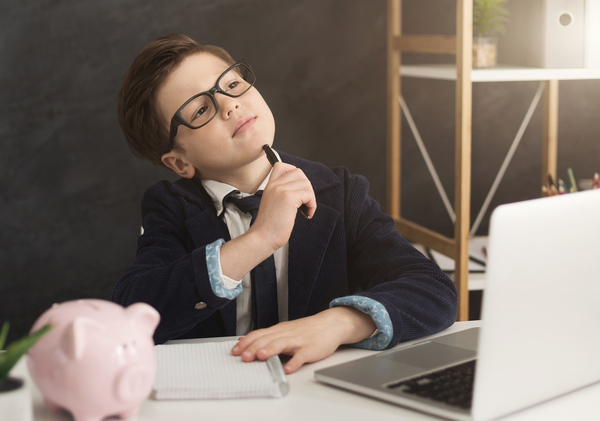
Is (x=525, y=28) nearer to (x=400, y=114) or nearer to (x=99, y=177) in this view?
(x=400, y=114)

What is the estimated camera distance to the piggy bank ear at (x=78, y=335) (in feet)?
1.87

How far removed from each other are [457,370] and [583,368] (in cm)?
14

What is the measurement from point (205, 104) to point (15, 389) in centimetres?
73

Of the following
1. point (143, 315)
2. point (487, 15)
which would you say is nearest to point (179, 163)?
point (143, 315)

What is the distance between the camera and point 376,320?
875 mm

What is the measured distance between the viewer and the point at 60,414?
659mm

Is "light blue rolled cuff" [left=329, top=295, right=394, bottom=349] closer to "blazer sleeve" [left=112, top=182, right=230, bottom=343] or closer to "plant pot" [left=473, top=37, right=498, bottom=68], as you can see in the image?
"blazer sleeve" [left=112, top=182, right=230, bottom=343]

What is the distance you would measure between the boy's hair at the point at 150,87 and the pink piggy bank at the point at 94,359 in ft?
2.29

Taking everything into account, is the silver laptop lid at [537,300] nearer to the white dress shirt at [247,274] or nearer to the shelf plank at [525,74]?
the white dress shirt at [247,274]

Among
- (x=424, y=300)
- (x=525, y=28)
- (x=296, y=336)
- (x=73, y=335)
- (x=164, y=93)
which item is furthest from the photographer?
(x=525, y=28)

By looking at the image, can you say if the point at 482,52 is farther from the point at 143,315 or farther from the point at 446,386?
the point at 143,315

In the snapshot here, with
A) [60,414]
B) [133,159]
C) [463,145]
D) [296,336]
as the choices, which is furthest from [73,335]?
[133,159]

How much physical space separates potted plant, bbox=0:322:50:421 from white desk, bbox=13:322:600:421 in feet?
0.33

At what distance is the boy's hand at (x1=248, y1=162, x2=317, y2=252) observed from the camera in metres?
0.99
